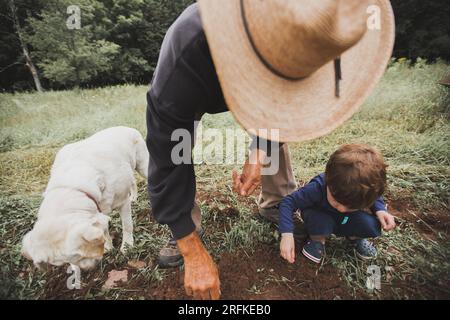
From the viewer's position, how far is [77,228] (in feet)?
5.50

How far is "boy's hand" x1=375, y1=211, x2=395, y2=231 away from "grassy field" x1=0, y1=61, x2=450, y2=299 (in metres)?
0.32

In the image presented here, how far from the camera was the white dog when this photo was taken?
1698mm

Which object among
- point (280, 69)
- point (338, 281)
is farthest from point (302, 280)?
point (280, 69)

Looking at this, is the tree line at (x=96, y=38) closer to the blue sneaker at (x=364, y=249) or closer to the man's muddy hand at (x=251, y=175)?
the man's muddy hand at (x=251, y=175)

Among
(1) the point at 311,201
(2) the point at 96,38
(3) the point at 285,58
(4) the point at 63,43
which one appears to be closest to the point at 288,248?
(1) the point at 311,201

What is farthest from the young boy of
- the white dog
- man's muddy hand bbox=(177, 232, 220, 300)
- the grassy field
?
the white dog

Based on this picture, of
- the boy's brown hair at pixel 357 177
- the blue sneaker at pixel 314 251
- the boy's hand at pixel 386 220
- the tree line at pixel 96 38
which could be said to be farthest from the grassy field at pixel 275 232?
the tree line at pixel 96 38

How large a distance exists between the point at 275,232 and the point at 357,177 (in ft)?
2.62

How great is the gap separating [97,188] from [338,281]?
174cm

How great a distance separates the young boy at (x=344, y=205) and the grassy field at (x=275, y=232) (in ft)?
0.51

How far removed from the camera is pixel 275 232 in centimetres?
231

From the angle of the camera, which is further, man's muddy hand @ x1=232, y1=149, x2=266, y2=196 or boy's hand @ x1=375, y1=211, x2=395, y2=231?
boy's hand @ x1=375, y1=211, x2=395, y2=231

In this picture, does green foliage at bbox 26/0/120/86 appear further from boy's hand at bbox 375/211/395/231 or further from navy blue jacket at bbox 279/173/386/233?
boy's hand at bbox 375/211/395/231

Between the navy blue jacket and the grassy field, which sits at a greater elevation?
the navy blue jacket
